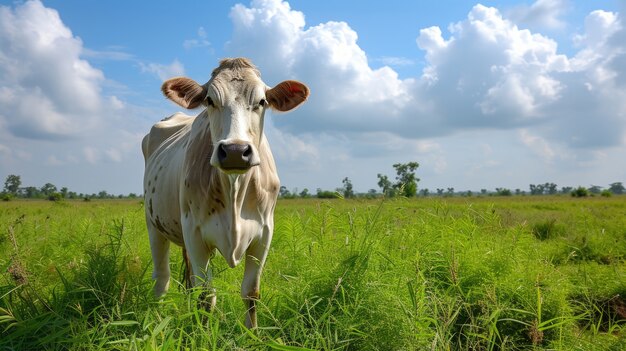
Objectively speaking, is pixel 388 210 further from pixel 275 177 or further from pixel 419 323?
pixel 419 323

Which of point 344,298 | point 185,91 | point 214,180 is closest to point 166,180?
point 185,91

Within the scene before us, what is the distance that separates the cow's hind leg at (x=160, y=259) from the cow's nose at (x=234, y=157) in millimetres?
2285

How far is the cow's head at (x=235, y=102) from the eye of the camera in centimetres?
311

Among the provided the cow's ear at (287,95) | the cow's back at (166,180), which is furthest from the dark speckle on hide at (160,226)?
the cow's ear at (287,95)

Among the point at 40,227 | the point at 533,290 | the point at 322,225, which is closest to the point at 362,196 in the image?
the point at 322,225

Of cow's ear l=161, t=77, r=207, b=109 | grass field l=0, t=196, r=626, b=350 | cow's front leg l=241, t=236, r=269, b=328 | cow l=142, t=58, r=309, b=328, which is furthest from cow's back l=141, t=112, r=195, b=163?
cow's front leg l=241, t=236, r=269, b=328

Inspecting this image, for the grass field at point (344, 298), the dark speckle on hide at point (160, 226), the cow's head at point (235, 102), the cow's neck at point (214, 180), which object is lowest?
the grass field at point (344, 298)

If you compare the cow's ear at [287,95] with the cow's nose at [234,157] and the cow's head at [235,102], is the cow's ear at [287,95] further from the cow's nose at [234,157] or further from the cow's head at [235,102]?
the cow's nose at [234,157]

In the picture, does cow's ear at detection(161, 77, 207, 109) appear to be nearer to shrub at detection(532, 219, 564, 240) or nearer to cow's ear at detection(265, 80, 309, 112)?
cow's ear at detection(265, 80, 309, 112)

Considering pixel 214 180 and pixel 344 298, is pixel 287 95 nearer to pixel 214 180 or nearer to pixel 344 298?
pixel 214 180

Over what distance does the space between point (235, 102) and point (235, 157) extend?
63 centimetres

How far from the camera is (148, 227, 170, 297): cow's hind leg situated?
4859 mm

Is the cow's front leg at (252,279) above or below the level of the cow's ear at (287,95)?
below

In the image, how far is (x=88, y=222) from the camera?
7.84m
